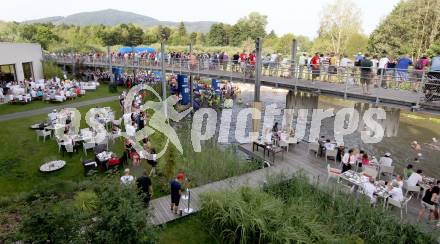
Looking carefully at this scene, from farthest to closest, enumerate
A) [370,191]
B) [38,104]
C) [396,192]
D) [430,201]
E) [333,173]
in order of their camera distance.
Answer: [38,104], [333,173], [370,191], [396,192], [430,201]

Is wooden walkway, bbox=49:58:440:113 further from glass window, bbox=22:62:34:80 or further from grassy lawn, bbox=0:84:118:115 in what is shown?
glass window, bbox=22:62:34:80

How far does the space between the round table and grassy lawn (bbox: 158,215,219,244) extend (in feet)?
18.8

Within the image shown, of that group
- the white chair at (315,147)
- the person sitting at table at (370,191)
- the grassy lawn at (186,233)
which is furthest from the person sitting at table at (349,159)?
the grassy lawn at (186,233)

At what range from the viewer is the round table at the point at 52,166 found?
450 inches

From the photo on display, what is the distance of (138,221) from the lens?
5727 millimetres

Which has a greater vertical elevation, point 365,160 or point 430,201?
point 365,160

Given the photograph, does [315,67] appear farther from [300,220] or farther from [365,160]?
[300,220]

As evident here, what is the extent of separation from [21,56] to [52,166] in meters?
21.4

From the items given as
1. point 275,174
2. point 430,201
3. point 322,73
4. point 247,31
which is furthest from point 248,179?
point 247,31

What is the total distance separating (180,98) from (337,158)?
47.7ft

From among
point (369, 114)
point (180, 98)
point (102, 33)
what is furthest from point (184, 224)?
point (102, 33)

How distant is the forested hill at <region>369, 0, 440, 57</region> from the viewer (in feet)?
109

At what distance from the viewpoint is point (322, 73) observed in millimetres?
14703

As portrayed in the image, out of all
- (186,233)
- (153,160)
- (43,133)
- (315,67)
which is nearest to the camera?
(186,233)
